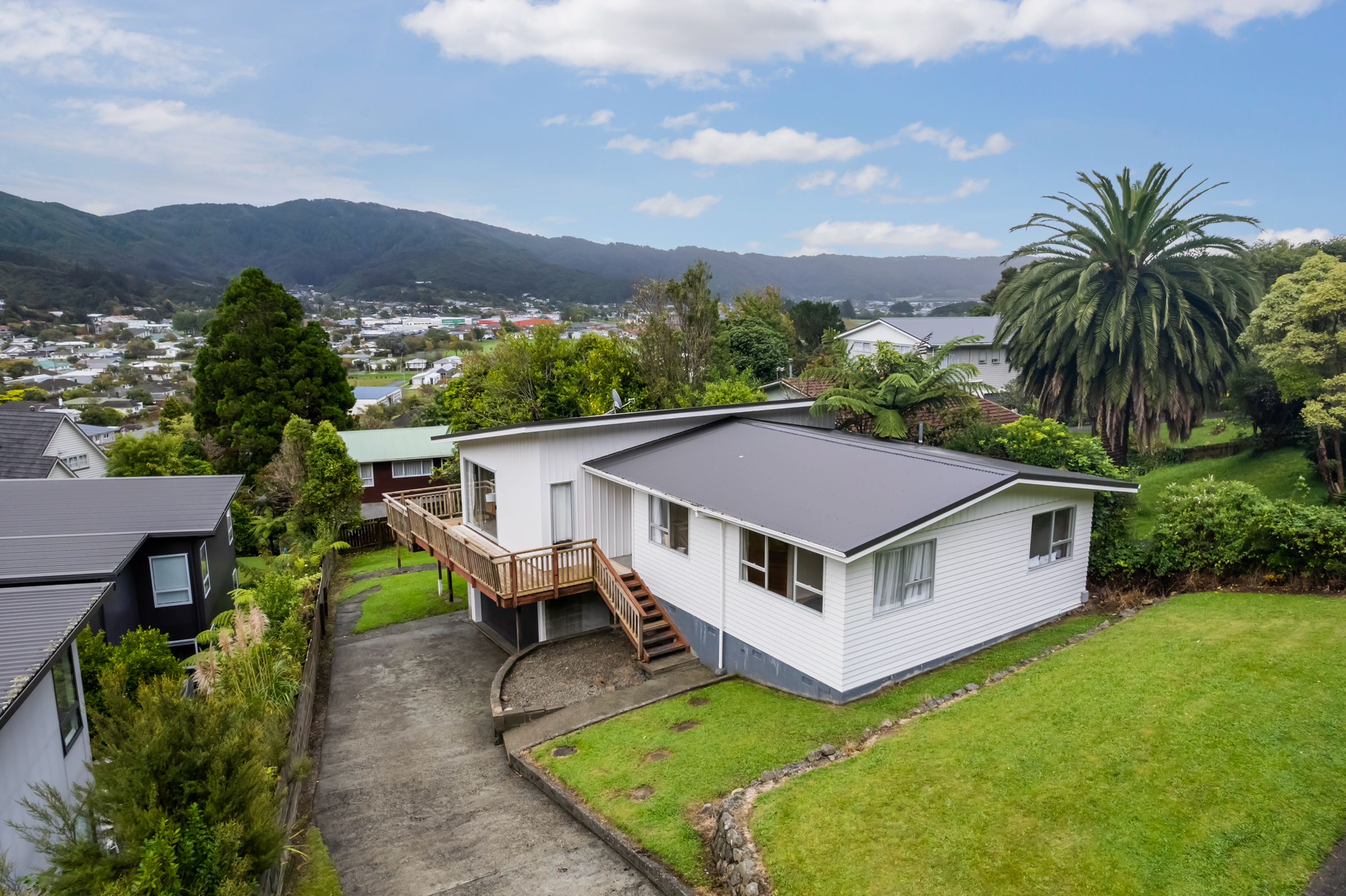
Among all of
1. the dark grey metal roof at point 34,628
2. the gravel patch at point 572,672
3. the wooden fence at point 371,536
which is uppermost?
the dark grey metal roof at point 34,628

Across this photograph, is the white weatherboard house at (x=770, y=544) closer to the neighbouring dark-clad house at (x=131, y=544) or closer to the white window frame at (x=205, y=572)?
the white window frame at (x=205, y=572)

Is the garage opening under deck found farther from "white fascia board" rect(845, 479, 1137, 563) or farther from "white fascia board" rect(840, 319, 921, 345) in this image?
"white fascia board" rect(840, 319, 921, 345)

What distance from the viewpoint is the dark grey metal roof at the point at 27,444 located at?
31.2 metres

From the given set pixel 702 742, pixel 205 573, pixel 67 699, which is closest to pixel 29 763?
pixel 67 699

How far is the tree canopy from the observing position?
123ft

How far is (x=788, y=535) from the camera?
37.1 ft

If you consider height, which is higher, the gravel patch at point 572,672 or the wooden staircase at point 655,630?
the wooden staircase at point 655,630

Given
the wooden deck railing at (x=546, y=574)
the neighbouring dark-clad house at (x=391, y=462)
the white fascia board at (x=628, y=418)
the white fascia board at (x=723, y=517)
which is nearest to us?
the white fascia board at (x=723, y=517)

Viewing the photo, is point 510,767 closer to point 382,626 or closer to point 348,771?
point 348,771

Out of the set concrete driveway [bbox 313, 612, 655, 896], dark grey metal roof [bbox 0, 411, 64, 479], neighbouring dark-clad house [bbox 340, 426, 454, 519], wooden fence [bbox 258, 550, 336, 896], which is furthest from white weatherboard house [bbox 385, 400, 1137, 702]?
dark grey metal roof [bbox 0, 411, 64, 479]

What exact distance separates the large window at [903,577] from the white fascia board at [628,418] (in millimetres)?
7380

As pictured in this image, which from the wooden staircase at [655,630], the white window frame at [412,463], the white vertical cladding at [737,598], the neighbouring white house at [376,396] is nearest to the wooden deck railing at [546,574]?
the wooden staircase at [655,630]

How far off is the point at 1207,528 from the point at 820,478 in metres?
8.21

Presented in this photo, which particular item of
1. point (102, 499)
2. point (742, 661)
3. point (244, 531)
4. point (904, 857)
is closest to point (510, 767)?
point (742, 661)
